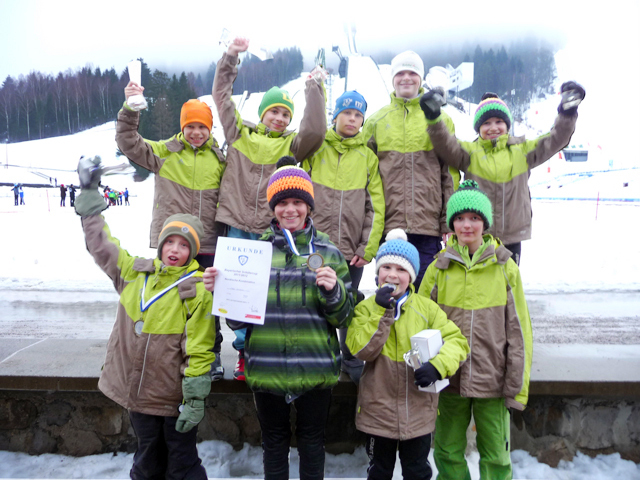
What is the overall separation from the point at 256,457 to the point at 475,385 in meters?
1.71

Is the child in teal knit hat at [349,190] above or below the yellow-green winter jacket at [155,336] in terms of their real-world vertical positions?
above

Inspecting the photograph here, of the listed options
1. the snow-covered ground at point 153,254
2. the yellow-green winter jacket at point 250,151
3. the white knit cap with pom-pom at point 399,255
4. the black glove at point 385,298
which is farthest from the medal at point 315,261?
the snow-covered ground at point 153,254

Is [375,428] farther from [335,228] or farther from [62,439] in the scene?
[62,439]

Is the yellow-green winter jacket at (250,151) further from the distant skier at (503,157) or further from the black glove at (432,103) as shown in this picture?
the distant skier at (503,157)

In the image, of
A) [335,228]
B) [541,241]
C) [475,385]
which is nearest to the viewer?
[475,385]

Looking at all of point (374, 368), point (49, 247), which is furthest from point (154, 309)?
point (49, 247)

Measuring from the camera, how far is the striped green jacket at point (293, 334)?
2.32 metres

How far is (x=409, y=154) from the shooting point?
3395 millimetres

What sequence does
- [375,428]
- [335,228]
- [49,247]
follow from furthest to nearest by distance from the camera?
[49,247] → [335,228] → [375,428]

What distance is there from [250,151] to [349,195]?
79 centimetres

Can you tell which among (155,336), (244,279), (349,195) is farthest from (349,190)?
(155,336)

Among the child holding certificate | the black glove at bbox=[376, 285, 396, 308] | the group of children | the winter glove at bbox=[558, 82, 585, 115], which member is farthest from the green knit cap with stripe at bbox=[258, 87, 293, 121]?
the winter glove at bbox=[558, 82, 585, 115]

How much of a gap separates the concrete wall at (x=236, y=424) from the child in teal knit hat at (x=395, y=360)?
32.2 inches

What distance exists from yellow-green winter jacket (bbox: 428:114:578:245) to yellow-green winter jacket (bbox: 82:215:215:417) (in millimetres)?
2036
